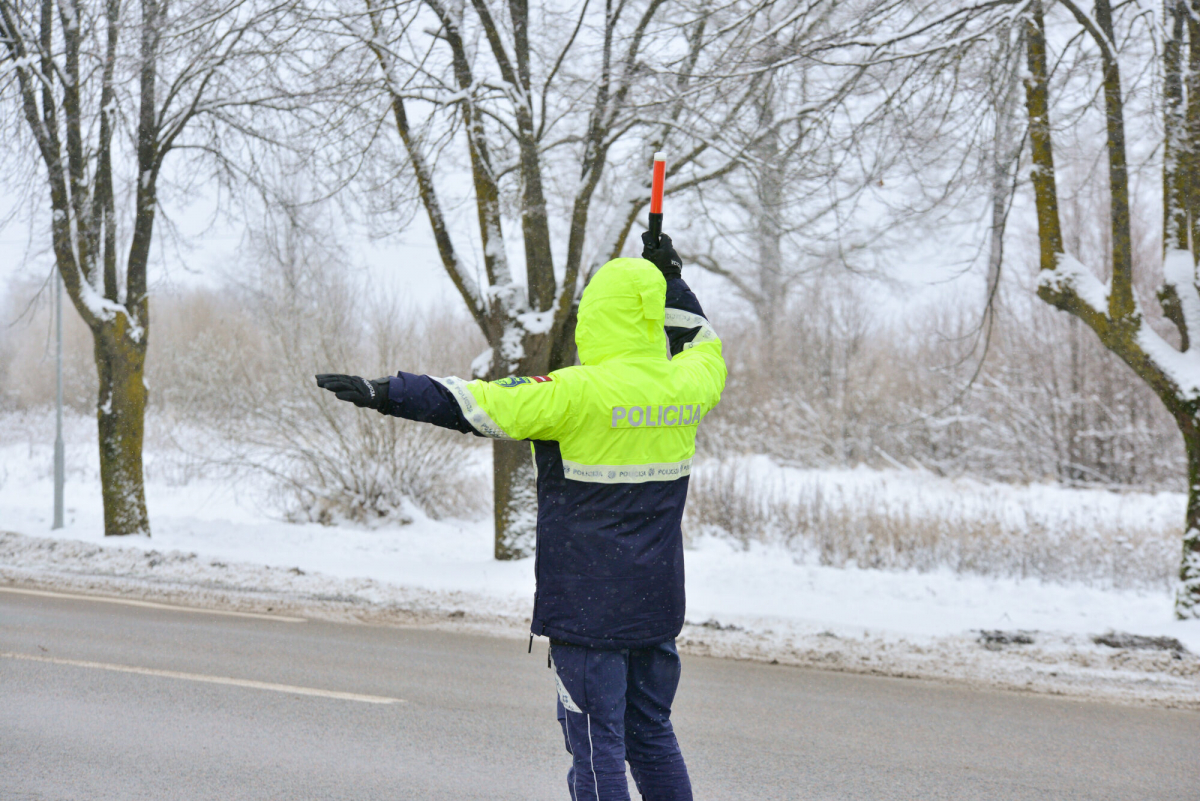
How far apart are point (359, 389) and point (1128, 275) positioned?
749 centimetres

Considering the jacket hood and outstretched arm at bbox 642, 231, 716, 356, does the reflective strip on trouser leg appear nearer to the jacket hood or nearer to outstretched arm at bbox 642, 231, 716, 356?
the jacket hood

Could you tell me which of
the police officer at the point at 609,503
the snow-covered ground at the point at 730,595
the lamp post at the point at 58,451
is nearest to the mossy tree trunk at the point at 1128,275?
the snow-covered ground at the point at 730,595

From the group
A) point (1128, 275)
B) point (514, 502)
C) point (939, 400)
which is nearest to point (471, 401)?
point (1128, 275)

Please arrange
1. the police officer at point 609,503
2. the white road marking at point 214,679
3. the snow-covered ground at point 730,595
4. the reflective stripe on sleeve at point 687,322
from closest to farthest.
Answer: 1. the police officer at point 609,503
2. the reflective stripe on sleeve at point 687,322
3. the white road marking at point 214,679
4. the snow-covered ground at point 730,595

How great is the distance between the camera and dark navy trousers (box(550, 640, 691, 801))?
266 centimetres

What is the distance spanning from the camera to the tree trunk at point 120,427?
38.1 feet

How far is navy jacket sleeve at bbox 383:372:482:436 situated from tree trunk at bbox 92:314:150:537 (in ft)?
34.7

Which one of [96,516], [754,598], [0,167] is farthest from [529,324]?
[96,516]

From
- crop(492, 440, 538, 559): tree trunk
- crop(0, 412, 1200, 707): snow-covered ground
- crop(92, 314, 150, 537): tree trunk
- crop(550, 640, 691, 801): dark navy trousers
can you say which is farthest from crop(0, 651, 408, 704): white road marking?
crop(92, 314, 150, 537): tree trunk

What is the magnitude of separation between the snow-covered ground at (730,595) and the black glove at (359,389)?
16.5 ft

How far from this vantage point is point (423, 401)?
2543 millimetres

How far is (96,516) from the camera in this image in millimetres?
13789

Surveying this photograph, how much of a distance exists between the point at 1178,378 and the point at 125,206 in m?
12.5

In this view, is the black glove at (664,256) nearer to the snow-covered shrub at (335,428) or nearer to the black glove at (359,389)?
the black glove at (359,389)
